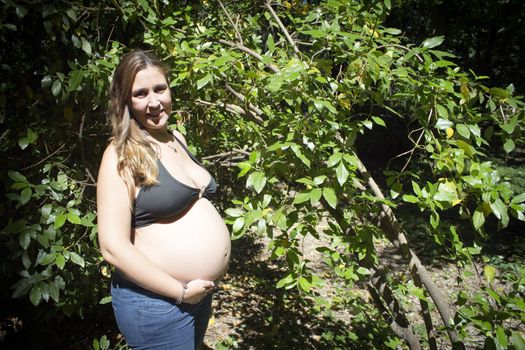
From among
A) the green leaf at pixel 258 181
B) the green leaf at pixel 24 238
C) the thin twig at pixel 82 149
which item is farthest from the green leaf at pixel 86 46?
the green leaf at pixel 258 181

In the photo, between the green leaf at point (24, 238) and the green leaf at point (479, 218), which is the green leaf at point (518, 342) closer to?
the green leaf at point (479, 218)

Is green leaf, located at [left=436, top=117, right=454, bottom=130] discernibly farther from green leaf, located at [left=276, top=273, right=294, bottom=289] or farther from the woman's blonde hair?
the woman's blonde hair

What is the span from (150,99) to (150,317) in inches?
36.2

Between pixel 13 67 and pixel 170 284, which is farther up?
pixel 13 67

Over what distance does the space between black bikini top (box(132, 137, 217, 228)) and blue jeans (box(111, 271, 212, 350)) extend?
11.8 inches

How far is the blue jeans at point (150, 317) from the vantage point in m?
1.60

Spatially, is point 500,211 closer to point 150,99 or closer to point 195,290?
point 195,290

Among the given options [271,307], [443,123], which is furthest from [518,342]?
[271,307]

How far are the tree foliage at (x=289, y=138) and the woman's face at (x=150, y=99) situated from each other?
0.26 metres

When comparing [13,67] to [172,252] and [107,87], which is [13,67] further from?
[172,252]

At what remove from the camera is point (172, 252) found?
5.30 feet

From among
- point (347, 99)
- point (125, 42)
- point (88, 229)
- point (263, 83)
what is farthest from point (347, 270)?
A: point (125, 42)

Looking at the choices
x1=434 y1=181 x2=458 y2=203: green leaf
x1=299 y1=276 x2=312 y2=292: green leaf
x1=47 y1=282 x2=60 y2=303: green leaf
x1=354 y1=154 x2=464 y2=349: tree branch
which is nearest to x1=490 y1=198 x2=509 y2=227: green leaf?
x1=434 y1=181 x2=458 y2=203: green leaf

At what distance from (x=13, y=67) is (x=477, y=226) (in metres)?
2.49
